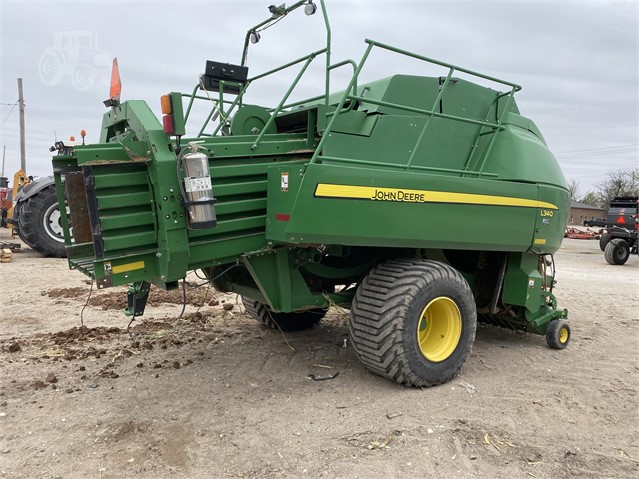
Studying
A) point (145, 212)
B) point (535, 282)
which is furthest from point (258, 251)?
point (535, 282)

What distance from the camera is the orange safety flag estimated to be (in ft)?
12.1

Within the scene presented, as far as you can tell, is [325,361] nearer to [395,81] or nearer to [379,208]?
[379,208]

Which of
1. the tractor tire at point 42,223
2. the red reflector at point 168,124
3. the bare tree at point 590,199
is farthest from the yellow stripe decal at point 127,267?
the bare tree at point 590,199

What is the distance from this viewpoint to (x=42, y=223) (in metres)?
10.0

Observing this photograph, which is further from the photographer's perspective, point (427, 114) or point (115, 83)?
point (427, 114)

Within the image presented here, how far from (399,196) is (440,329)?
127 cm

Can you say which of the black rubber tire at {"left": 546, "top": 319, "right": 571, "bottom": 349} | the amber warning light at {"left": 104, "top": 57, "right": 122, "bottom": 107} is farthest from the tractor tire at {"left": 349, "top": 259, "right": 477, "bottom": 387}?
the amber warning light at {"left": 104, "top": 57, "right": 122, "bottom": 107}

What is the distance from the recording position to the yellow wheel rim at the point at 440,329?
412 centimetres

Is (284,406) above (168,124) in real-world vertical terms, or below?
below

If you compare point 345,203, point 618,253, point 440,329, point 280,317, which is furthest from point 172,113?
point 618,253

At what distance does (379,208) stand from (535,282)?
225cm

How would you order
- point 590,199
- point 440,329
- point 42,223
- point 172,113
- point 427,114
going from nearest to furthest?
point 172,113
point 427,114
point 440,329
point 42,223
point 590,199

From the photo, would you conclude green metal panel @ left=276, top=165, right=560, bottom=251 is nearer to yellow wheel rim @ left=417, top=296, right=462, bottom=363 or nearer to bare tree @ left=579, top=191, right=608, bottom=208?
yellow wheel rim @ left=417, top=296, right=462, bottom=363

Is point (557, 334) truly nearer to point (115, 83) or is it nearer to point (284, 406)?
point (284, 406)
